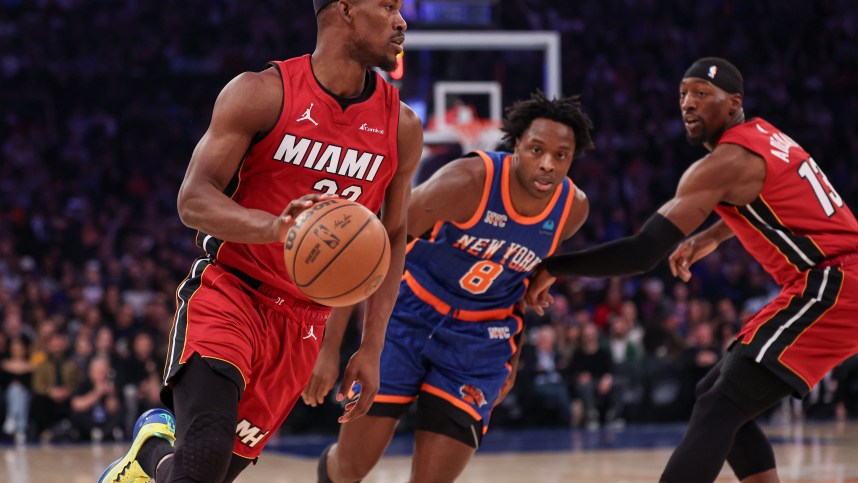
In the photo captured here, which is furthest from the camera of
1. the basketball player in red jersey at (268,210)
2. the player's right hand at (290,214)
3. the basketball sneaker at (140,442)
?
the basketball sneaker at (140,442)

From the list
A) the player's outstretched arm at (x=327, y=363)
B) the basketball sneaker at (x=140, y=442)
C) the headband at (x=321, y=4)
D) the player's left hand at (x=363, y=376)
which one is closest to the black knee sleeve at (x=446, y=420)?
the player's outstretched arm at (x=327, y=363)

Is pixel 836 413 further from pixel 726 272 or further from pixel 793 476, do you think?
pixel 793 476

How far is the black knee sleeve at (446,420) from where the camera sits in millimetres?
4898

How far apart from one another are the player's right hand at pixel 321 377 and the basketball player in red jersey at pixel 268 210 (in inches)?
11.1

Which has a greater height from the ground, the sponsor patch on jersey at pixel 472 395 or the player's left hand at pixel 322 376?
the player's left hand at pixel 322 376

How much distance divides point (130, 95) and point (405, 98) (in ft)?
23.6

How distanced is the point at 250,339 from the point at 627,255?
5.97 feet

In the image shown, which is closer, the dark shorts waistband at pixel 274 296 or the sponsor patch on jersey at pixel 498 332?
the dark shorts waistband at pixel 274 296

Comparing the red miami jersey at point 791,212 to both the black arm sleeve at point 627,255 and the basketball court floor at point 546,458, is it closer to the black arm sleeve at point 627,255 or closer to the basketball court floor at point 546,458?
the black arm sleeve at point 627,255

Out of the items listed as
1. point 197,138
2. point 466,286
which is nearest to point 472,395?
point 466,286

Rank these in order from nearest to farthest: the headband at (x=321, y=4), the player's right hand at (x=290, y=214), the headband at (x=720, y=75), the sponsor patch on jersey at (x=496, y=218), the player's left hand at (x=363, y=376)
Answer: the player's right hand at (x=290, y=214)
the headband at (x=321, y=4)
the player's left hand at (x=363, y=376)
the headband at (x=720, y=75)
the sponsor patch on jersey at (x=496, y=218)

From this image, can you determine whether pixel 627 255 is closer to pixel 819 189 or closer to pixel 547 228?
pixel 547 228

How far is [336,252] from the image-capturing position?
3217 millimetres

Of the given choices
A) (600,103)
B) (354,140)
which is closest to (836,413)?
(600,103)
